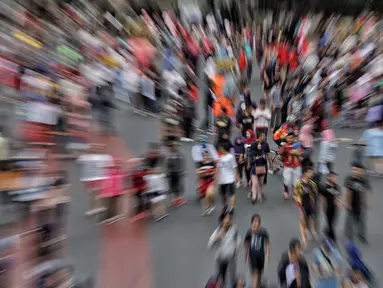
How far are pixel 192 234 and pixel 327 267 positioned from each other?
287cm

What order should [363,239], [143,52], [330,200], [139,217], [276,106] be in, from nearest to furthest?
[330,200], [363,239], [139,217], [143,52], [276,106]

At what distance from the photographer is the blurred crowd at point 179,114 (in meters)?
5.69

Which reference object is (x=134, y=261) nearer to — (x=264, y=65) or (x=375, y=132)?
(x=375, y=132)

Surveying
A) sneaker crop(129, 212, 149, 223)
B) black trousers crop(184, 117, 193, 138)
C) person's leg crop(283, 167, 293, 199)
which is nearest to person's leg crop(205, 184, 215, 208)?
sneaker crop(129, 212, 149, 223)

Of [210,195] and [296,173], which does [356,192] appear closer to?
[296,173]

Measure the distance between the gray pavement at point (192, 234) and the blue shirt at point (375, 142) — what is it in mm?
679

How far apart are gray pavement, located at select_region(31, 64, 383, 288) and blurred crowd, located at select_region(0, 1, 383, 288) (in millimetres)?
301

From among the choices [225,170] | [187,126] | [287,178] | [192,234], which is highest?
[187,126]

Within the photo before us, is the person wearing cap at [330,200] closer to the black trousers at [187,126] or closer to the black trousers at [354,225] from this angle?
the black trousers at [354,225]

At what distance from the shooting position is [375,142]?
9.15 metres

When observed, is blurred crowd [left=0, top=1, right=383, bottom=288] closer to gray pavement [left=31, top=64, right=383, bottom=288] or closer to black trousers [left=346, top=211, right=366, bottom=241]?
black trousers [left=346, top=211, right=366, bottom=241]

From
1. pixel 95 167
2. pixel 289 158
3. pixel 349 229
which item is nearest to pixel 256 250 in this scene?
pixel 349 229

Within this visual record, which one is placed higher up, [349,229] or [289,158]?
[289,158]

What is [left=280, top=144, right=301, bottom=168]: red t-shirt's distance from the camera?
26.1ft
